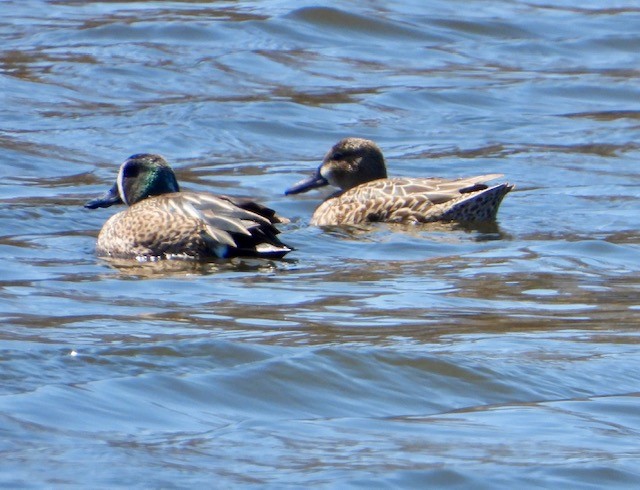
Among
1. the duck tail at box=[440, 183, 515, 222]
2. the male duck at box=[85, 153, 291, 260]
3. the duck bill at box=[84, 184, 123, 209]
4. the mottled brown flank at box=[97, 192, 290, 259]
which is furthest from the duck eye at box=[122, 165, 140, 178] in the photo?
the duck tail at box=[440, 183, 515, 222]

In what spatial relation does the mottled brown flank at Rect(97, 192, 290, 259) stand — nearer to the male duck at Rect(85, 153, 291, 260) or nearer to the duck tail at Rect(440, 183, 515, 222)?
the male duck at Rect(85, 153, 291, 260)

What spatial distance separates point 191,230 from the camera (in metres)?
10.4

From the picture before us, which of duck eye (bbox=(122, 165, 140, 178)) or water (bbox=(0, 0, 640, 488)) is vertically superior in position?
duck eye (bbox=(122, 165, 140, 178))

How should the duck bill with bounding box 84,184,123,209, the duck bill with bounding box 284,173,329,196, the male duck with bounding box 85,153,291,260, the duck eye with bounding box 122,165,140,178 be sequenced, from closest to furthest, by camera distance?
the male duck with bounding box 85,153,291,260 → the duck eye with bounding box 122,165,140,178 → the duck bill with bounding box 84,184,123,209 → the duck bill with bounding box 284,173,329,196

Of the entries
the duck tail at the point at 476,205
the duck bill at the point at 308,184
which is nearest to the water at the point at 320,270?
the duck bill at the point at 308,184

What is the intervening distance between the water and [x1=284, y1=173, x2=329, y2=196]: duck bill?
0.51 ft

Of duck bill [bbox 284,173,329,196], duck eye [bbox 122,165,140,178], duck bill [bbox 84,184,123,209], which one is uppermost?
duck eye [bbox 122,165,140,178]

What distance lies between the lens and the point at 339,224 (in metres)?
11.7

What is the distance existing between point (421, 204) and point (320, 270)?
1.97 m

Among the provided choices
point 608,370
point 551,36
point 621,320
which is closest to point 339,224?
point 621,320

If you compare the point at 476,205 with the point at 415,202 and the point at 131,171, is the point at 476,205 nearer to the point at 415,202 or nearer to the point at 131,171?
the point at 415,202

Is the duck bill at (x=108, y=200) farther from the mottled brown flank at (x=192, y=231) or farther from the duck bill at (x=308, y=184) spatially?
the duck bill at (x=308, y=184)

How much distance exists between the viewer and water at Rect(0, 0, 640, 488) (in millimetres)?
6273

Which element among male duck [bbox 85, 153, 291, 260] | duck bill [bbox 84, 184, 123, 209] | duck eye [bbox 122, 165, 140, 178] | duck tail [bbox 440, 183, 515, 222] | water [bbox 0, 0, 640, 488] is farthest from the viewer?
duck tail [bbox 440, 183, 515, 222]
